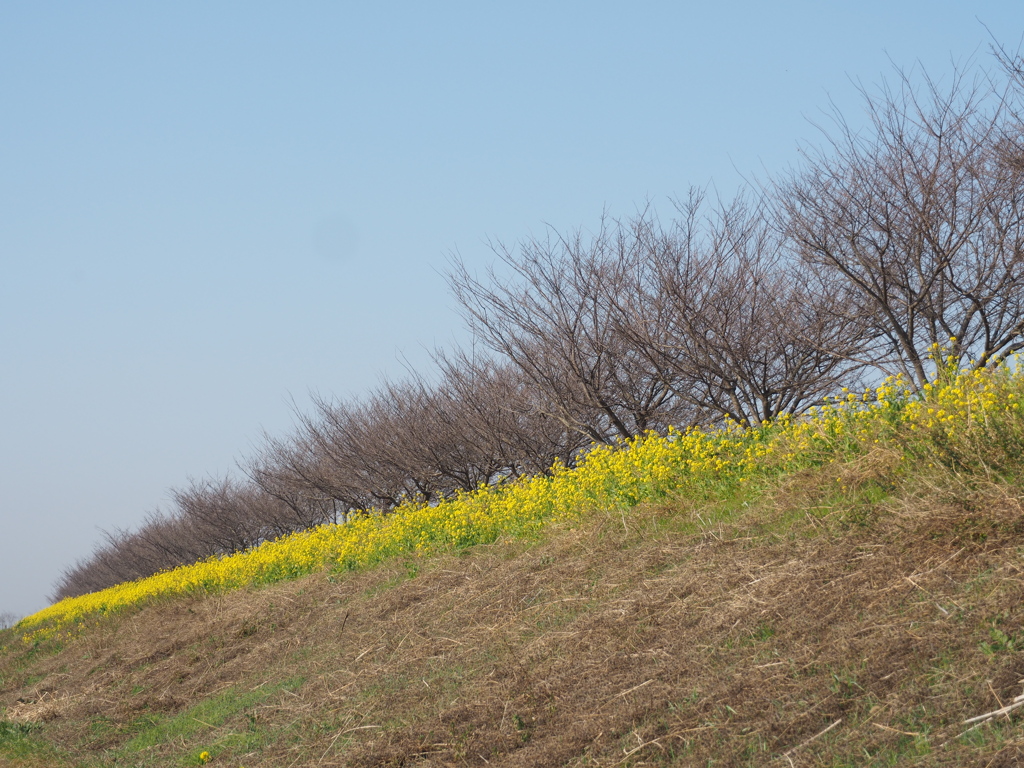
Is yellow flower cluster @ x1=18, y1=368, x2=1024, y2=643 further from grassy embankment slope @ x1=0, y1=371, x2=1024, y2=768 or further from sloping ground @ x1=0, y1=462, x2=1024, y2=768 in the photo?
sloping ground @ x1=0, y1=462, x2=1024, y2=768

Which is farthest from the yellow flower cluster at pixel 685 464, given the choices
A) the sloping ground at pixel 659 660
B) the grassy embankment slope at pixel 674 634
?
the sloping ground at pixel 659 660

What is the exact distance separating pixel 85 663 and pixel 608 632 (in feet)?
29.7

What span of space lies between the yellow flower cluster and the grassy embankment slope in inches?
1.4

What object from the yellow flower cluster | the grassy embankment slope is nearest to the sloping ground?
the grassy embankment slope

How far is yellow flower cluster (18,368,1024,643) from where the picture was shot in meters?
5.40

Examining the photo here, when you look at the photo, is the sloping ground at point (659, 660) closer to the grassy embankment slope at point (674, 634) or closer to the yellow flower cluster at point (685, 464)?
the grassy embankment slope at point (674, 634)

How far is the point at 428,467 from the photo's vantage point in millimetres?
22094

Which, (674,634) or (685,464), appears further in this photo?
(685,464)

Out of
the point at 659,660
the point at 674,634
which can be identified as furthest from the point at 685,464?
the point at 659,660

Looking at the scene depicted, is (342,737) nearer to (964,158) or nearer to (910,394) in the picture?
(910,394)

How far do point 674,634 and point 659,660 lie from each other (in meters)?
0.28

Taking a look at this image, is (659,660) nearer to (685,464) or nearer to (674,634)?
(674,634)

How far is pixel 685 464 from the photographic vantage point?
25.8 ft

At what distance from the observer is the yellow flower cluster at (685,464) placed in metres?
5.40
